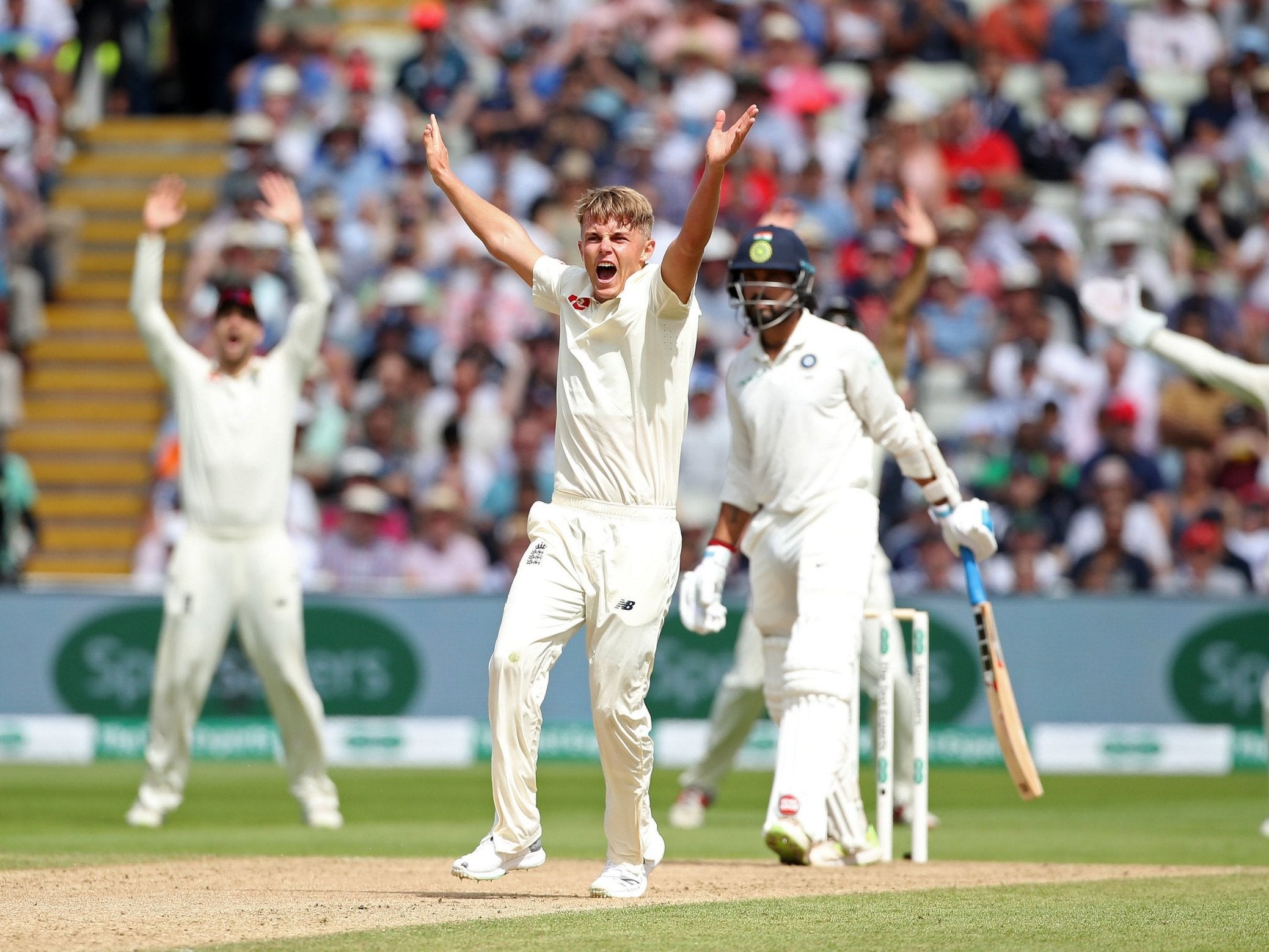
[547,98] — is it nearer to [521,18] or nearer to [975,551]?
[521,18]

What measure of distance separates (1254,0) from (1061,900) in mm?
13228

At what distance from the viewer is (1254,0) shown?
1848cm

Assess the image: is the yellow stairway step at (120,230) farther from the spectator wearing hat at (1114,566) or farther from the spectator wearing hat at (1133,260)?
the spectator wearing hat at (1114,566)

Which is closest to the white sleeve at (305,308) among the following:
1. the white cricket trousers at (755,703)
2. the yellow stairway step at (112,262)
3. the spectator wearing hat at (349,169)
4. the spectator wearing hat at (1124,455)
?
the white cricket trousers at (755,703)

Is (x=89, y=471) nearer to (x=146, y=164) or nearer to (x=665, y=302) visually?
(x=146, y=164)

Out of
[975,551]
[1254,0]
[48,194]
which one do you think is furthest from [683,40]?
[975,551]

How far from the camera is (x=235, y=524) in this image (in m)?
10.2

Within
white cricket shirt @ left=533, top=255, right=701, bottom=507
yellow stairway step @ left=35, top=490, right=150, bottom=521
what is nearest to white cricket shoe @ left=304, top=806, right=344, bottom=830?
white cricket shirt @ left=533, top=255, right=701, bottom=507

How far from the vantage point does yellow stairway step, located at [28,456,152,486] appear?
59.3 ft

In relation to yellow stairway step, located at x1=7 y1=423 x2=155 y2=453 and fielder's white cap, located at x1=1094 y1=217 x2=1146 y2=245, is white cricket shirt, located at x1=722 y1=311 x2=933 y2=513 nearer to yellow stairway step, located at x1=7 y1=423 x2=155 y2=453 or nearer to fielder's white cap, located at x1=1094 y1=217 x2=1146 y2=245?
fielder's white cap, located at x1=1094 y1=217 x2=1146 y2=245

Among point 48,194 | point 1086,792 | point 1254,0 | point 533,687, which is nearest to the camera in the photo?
point 533,687

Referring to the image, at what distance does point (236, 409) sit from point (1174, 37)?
432 inches

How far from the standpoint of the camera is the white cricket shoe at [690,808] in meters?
10.4

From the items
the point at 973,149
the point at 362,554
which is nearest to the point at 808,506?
the point at 362,554
